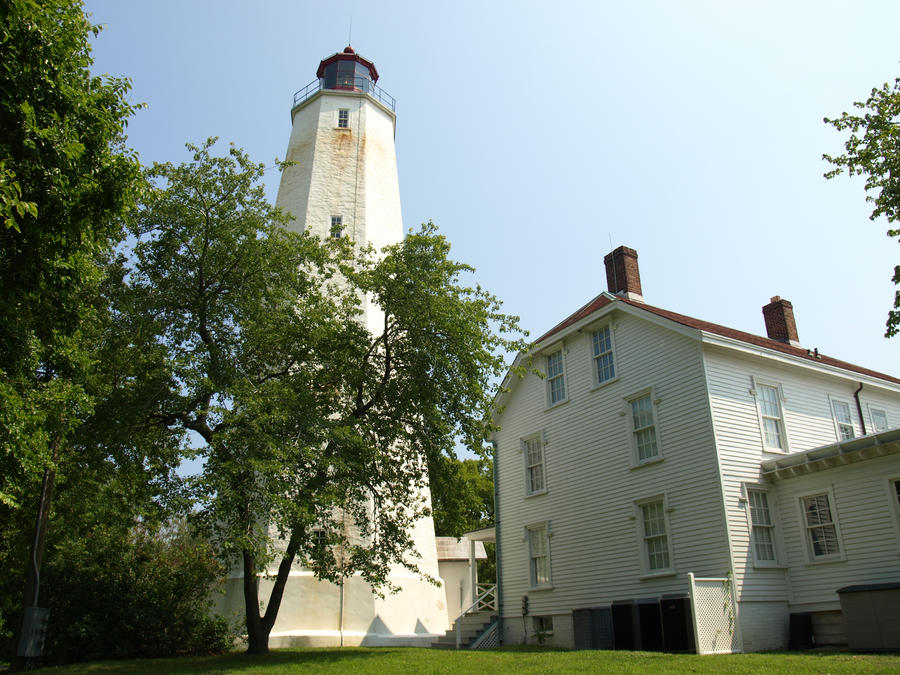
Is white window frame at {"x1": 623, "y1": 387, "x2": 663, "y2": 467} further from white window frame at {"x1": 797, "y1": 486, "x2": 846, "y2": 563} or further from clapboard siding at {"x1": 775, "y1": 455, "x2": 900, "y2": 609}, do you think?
white window frame at {"x1": 797, "y1": 486, "x2": 846, "y2": 563}

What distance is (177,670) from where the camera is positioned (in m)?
14.4

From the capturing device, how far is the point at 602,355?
19.4 m

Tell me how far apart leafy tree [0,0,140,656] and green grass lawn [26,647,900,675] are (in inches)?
281

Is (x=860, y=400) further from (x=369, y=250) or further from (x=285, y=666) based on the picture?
(x=285, y=666)

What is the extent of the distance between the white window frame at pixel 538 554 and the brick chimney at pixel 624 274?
24.1 ft

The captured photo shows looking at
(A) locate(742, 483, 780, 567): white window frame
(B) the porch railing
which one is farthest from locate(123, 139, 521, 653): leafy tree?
(A) locate(742, 483, 780, 567): white window frame

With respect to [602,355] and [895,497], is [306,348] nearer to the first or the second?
[602,355]

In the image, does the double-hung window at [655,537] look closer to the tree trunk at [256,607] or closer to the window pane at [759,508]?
the window pane at [759,508]

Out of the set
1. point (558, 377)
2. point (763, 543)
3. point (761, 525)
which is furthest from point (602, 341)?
point (763, 543)

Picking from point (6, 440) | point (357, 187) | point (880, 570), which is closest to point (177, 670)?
point (6, 440)

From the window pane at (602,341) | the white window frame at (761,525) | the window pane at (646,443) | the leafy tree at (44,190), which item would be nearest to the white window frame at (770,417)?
the white window frame at (761,525)

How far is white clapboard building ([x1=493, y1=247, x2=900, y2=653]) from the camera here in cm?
1445

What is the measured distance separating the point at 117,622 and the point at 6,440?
1152 centimetres

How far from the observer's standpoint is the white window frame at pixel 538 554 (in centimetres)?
1937
